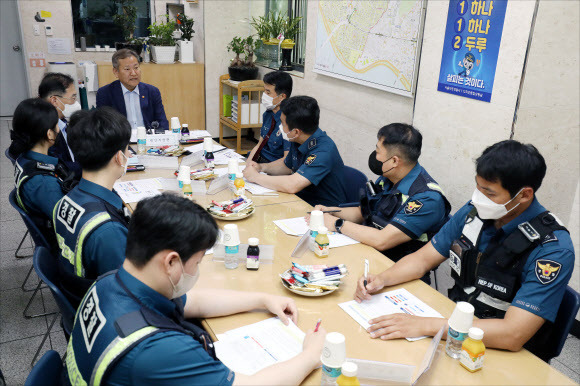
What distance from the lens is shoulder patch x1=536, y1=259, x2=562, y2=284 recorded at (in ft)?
5.05

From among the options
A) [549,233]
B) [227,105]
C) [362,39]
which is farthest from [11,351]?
[227,105]

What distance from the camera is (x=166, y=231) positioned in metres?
1.14

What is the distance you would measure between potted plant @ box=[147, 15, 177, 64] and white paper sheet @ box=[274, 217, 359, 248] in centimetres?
431

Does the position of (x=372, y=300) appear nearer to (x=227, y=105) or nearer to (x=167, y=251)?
(x=167, y=251)

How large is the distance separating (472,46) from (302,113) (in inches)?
46.2

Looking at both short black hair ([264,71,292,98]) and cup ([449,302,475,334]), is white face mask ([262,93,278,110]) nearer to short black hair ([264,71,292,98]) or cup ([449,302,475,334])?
short black hair ([264,71,292,98])

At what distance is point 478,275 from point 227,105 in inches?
198

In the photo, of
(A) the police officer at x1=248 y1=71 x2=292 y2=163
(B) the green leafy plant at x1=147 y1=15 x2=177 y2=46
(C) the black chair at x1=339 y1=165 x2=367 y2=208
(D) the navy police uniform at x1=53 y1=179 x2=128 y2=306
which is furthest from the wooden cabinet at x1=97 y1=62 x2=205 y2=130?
(D) the navy police uniform at x1=53 y1=179 x2=128 y2=306

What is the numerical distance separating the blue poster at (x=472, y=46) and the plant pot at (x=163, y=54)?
3989 millimetres

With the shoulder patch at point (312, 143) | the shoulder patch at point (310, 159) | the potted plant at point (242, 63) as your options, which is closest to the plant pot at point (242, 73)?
the potted plant at point (242, 63)

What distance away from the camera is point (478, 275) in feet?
5.65

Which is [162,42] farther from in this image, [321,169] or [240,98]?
[321,169]

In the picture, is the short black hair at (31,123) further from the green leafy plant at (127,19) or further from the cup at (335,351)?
the green leafy plant at (127,19)

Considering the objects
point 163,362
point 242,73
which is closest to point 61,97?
point 163,362
